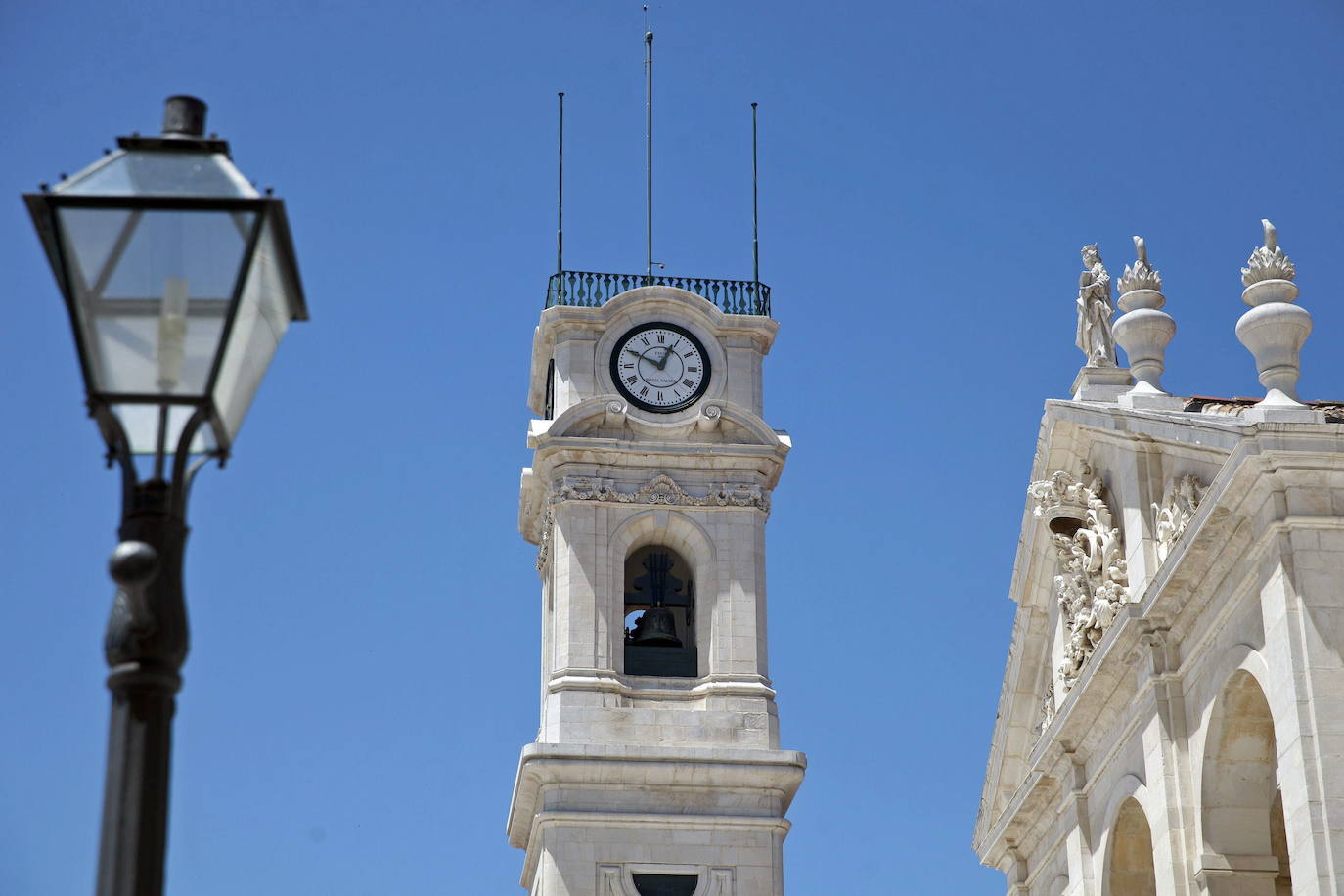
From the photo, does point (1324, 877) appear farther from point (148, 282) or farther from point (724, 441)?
point (724, 441)

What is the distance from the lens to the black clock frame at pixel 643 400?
47.8 m

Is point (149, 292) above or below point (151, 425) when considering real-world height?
above

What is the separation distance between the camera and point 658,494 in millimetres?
47062

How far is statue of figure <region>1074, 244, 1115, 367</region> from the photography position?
86.1 feet

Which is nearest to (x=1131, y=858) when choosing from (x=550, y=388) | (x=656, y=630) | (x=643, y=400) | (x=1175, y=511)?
(x=1175, y=511)

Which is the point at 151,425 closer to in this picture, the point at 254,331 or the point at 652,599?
the point at 254,331

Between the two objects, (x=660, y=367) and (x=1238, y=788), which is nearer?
(x=1238, y=788)

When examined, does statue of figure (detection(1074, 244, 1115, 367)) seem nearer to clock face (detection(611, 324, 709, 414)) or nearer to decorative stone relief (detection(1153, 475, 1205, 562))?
decorative stone relief (detection(1153, 475, 1205, 562))

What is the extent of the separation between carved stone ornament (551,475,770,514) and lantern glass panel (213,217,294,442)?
1544 inches

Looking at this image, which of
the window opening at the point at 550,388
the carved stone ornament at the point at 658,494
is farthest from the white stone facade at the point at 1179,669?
the window opening at the point at 550,388

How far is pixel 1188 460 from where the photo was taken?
897 inches

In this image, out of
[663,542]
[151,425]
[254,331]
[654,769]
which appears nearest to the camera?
[151,425]

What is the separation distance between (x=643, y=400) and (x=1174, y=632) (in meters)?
25.6

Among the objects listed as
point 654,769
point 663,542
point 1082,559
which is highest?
point 663,542
